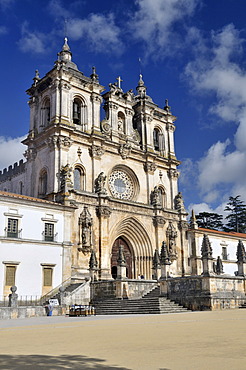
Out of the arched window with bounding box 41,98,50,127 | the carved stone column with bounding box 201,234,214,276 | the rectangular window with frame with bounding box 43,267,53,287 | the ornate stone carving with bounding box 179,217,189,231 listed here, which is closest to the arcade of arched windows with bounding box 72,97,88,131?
the arched window with bounding box 41,98,50,127

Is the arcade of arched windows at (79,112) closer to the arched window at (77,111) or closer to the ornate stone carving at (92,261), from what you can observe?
the arched window at (77,111)

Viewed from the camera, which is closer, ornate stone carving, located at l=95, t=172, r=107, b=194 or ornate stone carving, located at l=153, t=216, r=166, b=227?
ornate stone carving, located at l=95, t=172, r=107, b=194

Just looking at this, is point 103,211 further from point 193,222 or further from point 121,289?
point 193,222

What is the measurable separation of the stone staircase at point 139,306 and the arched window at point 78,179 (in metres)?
14.2

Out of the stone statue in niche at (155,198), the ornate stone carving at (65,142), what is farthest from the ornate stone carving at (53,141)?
the stone statue in niche at (155,198)

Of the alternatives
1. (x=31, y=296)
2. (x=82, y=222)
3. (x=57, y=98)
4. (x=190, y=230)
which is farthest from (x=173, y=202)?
(x=31, y=296)

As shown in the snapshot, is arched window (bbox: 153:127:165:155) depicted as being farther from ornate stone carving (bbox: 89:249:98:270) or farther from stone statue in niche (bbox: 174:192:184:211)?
ornate stone carving (bbox: 89:249:98:270)

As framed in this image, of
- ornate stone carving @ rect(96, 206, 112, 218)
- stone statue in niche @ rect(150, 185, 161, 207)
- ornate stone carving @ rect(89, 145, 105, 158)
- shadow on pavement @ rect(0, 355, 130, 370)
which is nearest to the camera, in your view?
shadow on pavement @ rect(0, 355, 130, 370)

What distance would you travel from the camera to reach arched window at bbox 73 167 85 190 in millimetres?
41406

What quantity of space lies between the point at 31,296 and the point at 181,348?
24.6m

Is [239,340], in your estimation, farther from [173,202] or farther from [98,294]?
[173,202]

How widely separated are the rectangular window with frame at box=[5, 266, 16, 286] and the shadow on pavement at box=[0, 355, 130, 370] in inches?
929

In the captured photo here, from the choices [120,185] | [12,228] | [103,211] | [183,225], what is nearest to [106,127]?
[120,185]

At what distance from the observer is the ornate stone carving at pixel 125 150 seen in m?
45.8
